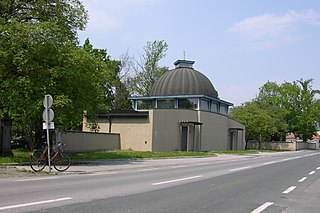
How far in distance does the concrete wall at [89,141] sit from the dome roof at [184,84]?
11.8 meters

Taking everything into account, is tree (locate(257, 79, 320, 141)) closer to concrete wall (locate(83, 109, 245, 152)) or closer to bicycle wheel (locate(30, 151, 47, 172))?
concrete wall (locate(83, 109, 245, 152))

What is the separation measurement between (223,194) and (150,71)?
59349 mm

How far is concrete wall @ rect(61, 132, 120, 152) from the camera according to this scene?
113 ft

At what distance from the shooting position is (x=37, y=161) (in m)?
18.0

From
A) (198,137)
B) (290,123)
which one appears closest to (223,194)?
(198,137)

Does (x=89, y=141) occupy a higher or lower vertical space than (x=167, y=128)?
lower

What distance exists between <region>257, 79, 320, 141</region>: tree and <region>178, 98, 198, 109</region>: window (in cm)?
4517

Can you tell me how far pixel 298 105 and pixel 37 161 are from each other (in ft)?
267

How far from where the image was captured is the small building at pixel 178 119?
41281mm

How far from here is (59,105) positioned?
2108 centimetres

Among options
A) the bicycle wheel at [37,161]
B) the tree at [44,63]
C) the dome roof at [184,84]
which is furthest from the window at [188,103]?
the bicycle wheel at [37,161]

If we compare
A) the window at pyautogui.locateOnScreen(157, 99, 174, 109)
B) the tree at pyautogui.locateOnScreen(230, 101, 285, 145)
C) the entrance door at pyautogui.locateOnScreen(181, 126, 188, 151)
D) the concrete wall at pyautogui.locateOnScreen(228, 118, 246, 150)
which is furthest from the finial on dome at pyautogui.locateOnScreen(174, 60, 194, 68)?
the tree at pyautogui.locateOnScreen(230, 101, 285, 145)

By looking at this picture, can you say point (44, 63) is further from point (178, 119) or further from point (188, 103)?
point (188, 103)

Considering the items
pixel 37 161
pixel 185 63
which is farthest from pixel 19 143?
pixel 185 63
